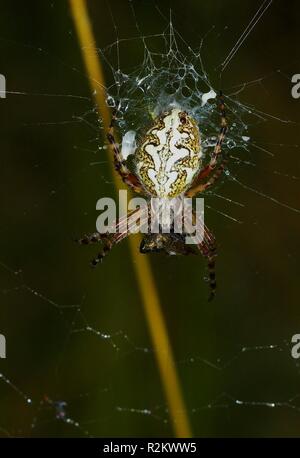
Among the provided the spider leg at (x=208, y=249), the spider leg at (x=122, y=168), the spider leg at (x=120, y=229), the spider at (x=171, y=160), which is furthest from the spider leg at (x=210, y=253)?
the spider leg at (x=122, y=168)

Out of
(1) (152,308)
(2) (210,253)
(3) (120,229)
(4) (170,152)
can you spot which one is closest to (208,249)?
(2) (210,253)

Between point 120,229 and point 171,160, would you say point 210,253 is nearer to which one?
point 120,229

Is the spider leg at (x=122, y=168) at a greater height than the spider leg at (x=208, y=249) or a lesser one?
greater

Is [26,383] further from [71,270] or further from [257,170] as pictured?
[257,170]

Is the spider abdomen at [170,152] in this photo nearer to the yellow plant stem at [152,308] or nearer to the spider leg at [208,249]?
the spider leg at [208,249]
